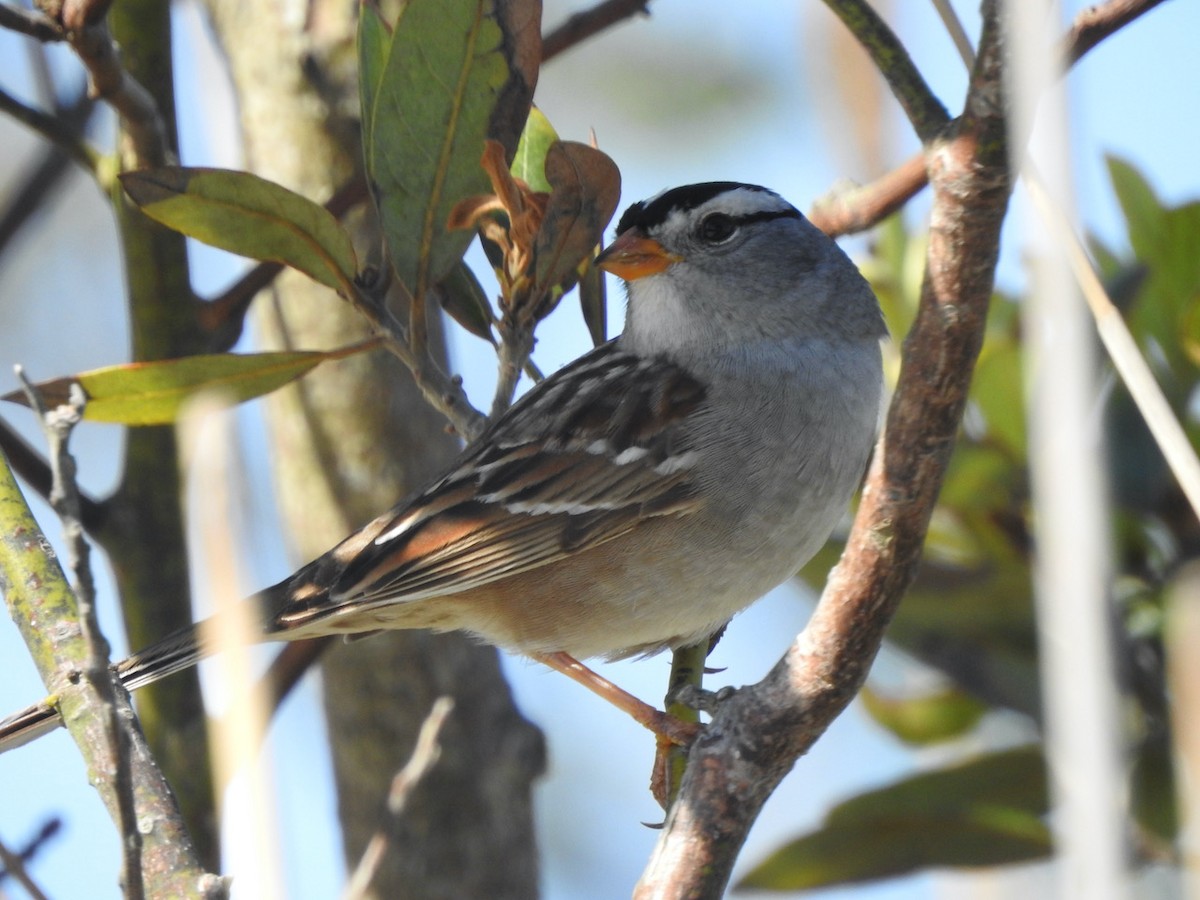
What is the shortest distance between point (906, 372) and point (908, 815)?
3.54 ft

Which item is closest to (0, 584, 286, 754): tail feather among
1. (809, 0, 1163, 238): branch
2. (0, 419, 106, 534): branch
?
(0, 419, 106, 534): branch

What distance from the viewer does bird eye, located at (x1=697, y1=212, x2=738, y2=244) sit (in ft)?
7.45

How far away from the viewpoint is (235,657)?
3.88 feet

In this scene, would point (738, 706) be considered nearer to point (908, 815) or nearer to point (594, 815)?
point (908, 815)

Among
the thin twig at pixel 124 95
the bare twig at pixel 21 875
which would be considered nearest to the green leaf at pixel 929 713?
the thin twig at pixel 124 95

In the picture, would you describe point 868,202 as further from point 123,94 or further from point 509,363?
point 123,94

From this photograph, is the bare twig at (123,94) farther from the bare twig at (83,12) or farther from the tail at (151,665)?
the tail at (151,665)

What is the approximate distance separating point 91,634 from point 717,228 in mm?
1531

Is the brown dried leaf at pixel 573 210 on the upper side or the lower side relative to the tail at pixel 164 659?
upper

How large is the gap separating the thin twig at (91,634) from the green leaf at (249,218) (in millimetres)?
578

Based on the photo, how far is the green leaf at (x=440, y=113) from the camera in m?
1.53

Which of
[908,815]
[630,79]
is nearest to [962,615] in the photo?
[908,815]

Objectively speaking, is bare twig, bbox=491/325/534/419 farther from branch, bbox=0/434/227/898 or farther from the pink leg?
branch, bbox=0/434/227/898

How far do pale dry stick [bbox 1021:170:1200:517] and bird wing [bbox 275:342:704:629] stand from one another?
811mm
